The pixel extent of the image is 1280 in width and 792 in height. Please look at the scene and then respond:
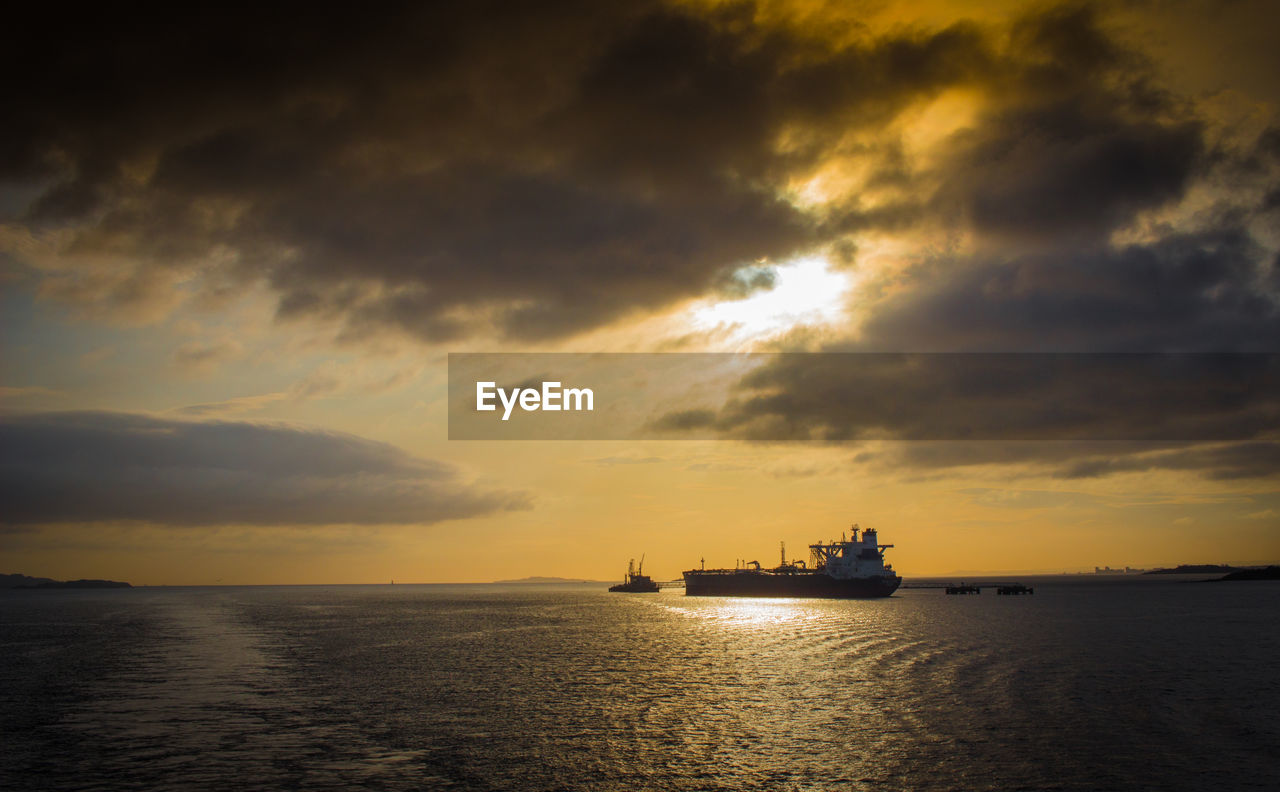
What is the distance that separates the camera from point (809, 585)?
17350 cm

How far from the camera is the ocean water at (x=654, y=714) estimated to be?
27109 mm

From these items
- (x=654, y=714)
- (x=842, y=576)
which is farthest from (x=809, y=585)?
(x=654, y=714)

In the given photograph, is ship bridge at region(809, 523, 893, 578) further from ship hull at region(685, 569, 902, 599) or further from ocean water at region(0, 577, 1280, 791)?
ocean water at region(0, 577, 1280, 791)

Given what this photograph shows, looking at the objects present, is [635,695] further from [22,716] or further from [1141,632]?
[1141,632]

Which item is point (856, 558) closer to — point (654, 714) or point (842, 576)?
point (842, 576)

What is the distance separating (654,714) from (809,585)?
14240 centimetres

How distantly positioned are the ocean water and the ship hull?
94.2 m

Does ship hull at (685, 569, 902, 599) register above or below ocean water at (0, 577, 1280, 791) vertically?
below

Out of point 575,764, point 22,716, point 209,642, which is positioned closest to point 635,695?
point 575,764

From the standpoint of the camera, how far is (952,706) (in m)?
38.8

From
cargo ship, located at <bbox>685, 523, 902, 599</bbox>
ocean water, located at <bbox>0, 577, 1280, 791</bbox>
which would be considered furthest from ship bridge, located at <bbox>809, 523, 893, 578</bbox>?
ocean water, located at <bbox>0, 577, 1280, 791</bbox>

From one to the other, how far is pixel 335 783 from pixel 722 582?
175540mm

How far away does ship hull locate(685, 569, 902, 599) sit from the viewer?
168m

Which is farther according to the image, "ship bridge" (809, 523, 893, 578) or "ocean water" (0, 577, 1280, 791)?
"ship bridge" (809, 523, 893, 578)
